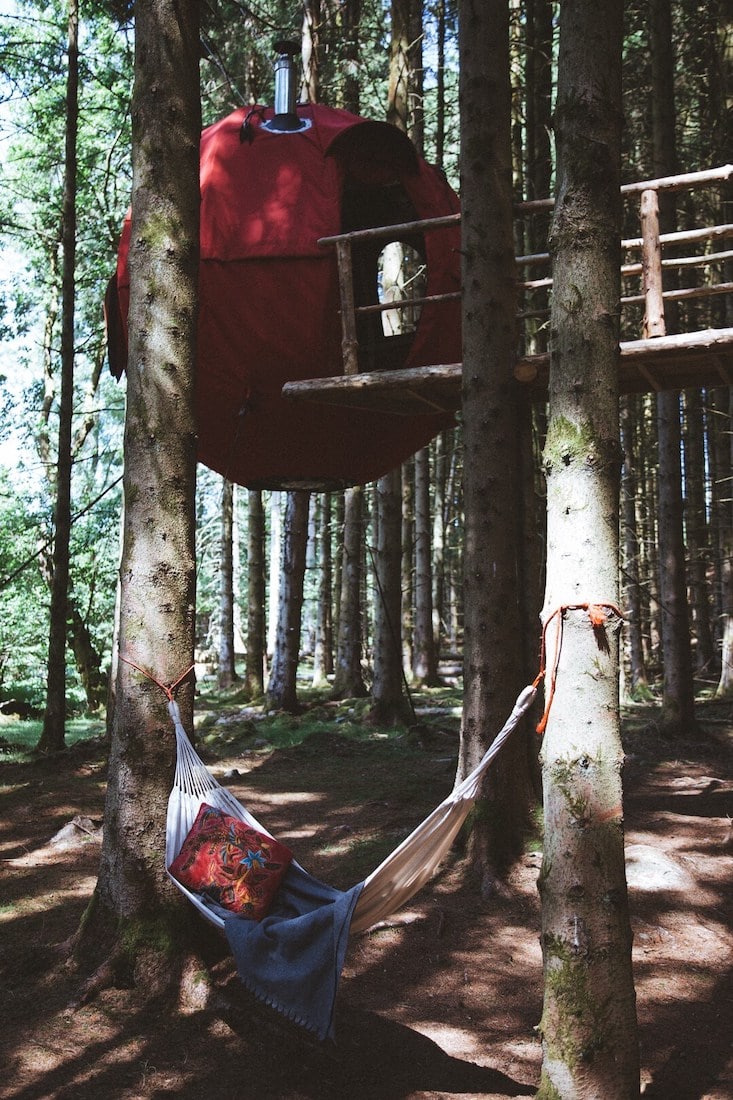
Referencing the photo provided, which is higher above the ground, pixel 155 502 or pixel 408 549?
pixel 408 549

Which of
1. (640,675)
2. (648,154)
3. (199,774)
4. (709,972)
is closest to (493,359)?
(199,774)

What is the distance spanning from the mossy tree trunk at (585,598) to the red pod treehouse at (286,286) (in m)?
2.47

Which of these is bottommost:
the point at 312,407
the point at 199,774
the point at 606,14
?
the point at 199,774

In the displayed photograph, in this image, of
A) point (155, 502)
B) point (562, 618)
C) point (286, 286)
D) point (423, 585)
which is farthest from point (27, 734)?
point (562, 618)

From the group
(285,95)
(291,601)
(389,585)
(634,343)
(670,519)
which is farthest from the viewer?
(291,601)

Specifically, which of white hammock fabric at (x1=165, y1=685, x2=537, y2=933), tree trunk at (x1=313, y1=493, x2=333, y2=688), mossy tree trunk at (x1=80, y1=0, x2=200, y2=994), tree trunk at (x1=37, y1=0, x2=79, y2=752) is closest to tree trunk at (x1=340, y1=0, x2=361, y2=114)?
tree trunk at (x1=37, y1=0, x2=79, y2=752)

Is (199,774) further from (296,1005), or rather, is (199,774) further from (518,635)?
(518,635)

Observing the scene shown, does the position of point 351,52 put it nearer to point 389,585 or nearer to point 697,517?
point 389,585

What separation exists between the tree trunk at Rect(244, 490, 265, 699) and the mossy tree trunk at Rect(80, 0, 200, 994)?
8375 mm

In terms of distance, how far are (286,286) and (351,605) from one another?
23.8ft

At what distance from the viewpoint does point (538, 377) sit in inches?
200

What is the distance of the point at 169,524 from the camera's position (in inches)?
A: 145

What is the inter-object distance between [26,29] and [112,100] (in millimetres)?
1558

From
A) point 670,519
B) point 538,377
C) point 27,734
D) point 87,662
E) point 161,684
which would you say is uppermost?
point 538,377
